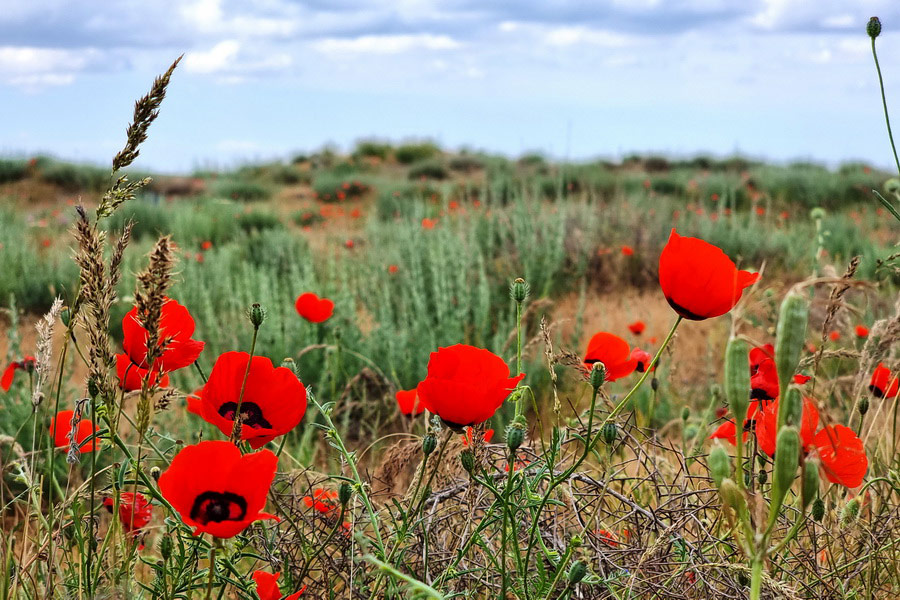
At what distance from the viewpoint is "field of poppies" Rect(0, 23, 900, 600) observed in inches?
41.1

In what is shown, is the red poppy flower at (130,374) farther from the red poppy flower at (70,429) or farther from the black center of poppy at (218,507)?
the black center of poppy at (218,507)

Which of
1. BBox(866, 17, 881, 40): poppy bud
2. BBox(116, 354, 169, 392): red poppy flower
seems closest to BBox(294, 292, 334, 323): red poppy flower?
BBox(116, 354, 169, 392): red poppy flower

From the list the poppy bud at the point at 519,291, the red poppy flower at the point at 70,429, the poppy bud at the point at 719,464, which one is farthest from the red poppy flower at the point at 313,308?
the poppy bud at the point at 719,464

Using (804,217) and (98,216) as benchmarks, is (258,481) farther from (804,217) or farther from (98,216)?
(804,217)

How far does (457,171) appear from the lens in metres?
20.3

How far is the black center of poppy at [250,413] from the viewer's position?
1219 mm

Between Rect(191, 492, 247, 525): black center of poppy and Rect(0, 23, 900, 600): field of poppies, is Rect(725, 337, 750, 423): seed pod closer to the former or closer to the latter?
Rect(0, 23, 900, 600): field of poppies

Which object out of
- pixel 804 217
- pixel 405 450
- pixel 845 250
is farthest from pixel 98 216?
pixel 804 217

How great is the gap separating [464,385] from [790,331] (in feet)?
1.49

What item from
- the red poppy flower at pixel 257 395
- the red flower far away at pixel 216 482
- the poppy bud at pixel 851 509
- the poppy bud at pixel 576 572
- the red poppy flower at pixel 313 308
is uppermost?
the red poppy flower at pixel 257 395

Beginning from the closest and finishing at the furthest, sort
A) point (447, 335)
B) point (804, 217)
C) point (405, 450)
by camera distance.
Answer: point (405, 450)
point (447, 335)
point (804, 217)

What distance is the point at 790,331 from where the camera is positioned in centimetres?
73

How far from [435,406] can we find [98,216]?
571 millimetres

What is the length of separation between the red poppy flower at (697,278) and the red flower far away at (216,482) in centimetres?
60
